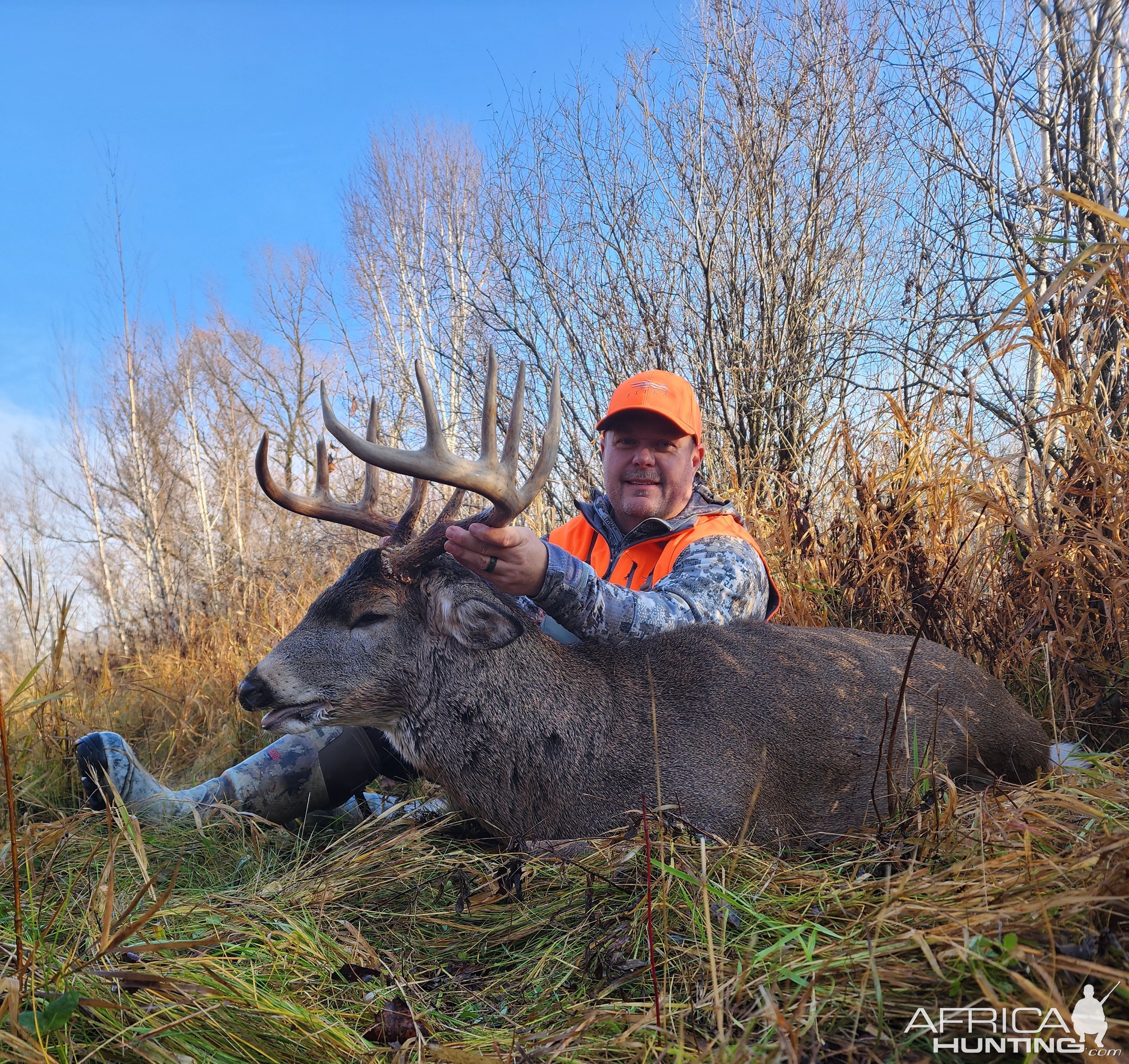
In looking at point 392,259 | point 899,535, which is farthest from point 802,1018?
point 392,259

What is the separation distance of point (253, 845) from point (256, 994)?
1.61 meters

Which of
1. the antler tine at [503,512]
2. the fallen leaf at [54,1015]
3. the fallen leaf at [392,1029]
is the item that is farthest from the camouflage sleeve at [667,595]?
the fallen leaf at [54,1015]

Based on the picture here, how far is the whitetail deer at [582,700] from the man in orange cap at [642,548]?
0.13m

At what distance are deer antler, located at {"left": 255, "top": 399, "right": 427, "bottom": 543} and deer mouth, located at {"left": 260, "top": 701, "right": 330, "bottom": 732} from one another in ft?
2.27

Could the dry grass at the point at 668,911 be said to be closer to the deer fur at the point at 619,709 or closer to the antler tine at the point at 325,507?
the deer fur at the point at 619,709

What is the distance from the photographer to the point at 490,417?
272 centimetres

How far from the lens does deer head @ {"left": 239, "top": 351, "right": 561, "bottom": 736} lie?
285 centimetres

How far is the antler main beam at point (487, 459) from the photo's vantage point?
2.68 metres

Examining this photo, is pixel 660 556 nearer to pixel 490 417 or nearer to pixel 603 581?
pixel 603 581

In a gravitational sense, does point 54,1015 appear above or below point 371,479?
below

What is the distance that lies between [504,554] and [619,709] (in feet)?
2.22

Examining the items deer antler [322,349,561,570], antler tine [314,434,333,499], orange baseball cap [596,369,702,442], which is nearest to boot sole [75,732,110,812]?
antler tine [314,434,333,499]

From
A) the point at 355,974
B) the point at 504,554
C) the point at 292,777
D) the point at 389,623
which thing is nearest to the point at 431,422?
the point at 504,554

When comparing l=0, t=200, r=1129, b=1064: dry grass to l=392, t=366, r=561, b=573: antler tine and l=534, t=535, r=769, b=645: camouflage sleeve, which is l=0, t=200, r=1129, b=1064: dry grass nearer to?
l=534, t=535, r=769, b=645: camouflage sleeve
